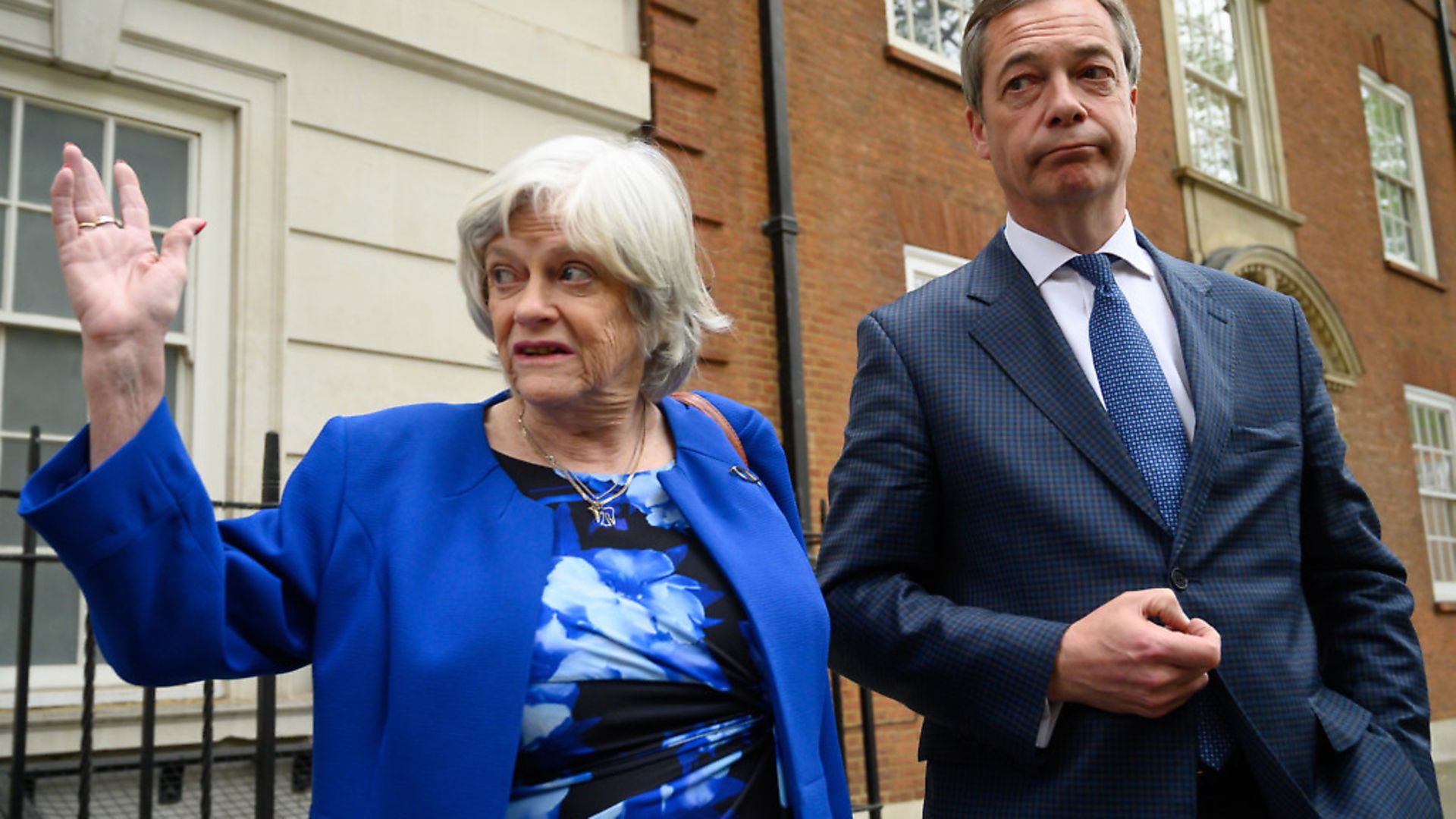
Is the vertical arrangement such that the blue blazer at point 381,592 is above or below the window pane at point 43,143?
below

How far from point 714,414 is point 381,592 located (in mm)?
761

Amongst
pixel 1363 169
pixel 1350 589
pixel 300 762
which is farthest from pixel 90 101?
pixel 1363 169

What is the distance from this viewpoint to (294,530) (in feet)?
5.42

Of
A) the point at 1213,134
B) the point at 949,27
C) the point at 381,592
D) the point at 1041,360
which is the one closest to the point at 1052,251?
the point at 1041,360

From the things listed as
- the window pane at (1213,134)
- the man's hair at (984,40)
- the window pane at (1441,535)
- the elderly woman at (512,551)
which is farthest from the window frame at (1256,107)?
the elderly woman at (512,551)

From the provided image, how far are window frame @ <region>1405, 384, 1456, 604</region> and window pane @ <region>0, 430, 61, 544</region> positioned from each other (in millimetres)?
12771

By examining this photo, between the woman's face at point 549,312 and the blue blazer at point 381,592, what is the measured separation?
0.15 meters

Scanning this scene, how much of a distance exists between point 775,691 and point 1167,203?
990 centimetres

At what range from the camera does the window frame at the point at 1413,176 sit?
14.0 meters

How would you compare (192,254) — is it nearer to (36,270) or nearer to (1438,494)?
(36,270)

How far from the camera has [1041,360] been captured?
6.75ft

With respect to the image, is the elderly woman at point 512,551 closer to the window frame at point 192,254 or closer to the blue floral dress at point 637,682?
the blue floral dress at point 637,682

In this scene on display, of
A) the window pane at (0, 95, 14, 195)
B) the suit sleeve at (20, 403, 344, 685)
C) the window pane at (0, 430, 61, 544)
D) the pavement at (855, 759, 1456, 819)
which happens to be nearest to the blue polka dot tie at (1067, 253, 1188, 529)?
the suit sleeve at (20, 403, 344, 685)

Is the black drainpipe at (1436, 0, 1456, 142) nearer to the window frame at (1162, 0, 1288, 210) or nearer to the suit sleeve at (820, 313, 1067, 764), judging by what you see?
the window frame at (1162, 0, 1288, 210)
